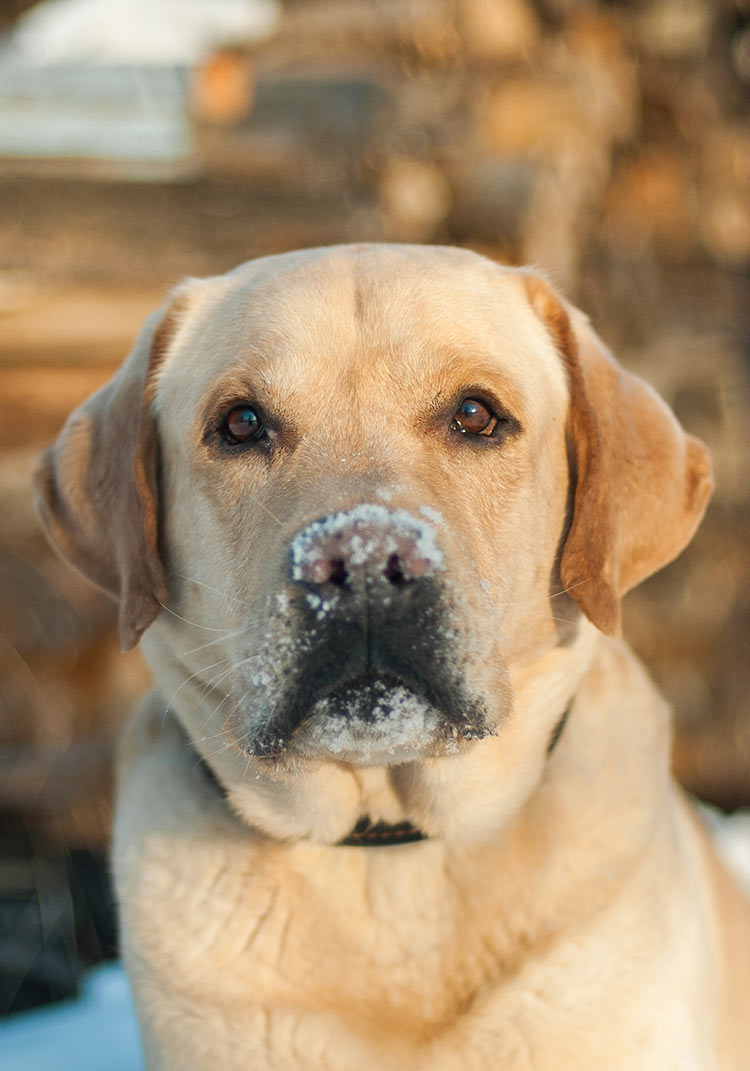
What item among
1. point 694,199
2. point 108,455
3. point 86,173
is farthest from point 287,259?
point 694,199

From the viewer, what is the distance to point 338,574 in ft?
6.08

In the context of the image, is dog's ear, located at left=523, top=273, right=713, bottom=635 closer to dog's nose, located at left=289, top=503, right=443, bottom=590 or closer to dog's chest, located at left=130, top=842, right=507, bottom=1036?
dog's nose, located at left=289, top=503, right=443, bottom=590

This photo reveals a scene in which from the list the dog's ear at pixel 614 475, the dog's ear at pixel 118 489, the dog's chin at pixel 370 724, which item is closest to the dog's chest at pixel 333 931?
the dog's chin at pixel 370 724

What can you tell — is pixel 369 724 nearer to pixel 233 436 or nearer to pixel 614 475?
A: pixel 233 436

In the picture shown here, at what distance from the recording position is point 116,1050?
314 centimetres

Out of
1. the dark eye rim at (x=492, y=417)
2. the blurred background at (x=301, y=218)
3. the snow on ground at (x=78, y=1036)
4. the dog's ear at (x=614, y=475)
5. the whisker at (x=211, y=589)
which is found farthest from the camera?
the blurred background at (x=301, y=218)

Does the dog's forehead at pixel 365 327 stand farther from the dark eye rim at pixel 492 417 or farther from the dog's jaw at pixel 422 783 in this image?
the dog's jaw at pixel 422 783

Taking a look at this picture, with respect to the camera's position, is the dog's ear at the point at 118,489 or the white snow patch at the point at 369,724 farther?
the dog's ear at the point at 118,489

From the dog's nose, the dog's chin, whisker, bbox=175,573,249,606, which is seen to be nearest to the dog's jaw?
whisker, bbox=175,573,249,606

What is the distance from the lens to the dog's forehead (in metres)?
2.30

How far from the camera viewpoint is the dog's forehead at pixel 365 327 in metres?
2.30

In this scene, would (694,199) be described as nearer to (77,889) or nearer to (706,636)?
(706,636)

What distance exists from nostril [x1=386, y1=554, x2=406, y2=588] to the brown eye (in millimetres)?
556

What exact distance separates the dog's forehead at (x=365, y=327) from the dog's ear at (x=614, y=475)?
2.6 inches
